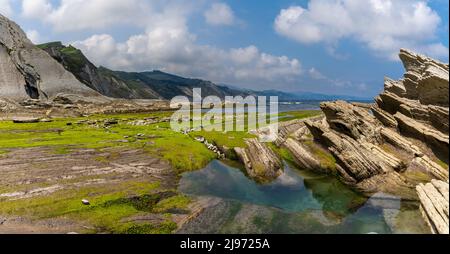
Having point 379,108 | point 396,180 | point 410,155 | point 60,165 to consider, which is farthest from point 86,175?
point 379,108

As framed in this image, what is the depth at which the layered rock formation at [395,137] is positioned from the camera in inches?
2082

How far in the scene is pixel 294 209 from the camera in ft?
147

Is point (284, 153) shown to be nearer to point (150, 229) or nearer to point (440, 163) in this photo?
point (440, 163)

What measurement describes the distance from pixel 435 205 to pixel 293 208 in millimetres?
15936

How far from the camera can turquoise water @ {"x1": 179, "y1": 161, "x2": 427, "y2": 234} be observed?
3875cm

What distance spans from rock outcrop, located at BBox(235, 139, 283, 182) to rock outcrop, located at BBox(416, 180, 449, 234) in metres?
22.9

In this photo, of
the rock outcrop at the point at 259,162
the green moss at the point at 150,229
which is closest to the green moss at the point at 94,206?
the green moss at the point at 150,229

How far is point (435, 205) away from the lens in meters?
38.2

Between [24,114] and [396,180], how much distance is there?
135194mm

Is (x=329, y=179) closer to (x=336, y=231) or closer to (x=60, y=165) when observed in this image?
(x=336, y=231)

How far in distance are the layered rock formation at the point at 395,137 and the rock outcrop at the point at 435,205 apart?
208 inches

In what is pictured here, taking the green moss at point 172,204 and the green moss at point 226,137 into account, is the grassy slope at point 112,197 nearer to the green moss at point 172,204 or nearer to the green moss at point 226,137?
the green moss at point 172,204

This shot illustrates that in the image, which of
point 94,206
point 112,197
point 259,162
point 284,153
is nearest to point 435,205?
point 259,162
